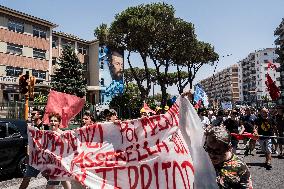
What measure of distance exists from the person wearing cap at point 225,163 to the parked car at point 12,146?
7306mm

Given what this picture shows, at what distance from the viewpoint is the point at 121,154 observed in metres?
5.03

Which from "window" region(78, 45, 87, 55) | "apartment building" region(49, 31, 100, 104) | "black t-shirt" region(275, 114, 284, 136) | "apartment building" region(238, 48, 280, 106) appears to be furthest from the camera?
"apartment building" region(238, 48, 280, 106)

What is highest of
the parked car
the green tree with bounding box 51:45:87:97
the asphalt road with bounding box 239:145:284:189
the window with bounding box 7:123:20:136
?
the green tree with bounding box 51:45:87:97

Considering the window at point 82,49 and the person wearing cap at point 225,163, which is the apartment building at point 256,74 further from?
the person wearing cap at point 225,163

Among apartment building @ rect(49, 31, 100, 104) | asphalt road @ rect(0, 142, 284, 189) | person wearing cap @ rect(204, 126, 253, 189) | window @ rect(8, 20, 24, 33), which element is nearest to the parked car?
asphalt road @ rect(0, 142, 284, 189)

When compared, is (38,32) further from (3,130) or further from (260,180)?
(260,180)

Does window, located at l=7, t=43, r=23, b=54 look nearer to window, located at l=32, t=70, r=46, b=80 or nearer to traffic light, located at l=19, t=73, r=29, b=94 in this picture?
window, located at l=32, t=70, r=46, b=80

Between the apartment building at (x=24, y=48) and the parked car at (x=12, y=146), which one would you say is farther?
the apartment building at (x=24, y=48)

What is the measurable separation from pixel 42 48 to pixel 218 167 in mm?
47212

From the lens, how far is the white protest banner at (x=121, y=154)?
14.0ft

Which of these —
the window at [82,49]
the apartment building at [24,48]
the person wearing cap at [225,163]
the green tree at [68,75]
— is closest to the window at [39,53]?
the apartment building at [24,48]

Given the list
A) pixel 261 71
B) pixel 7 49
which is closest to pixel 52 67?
pixel 7 49

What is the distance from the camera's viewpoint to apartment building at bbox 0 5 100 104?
42.5m

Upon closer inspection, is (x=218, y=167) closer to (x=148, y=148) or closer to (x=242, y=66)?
(x=148, y=148)
